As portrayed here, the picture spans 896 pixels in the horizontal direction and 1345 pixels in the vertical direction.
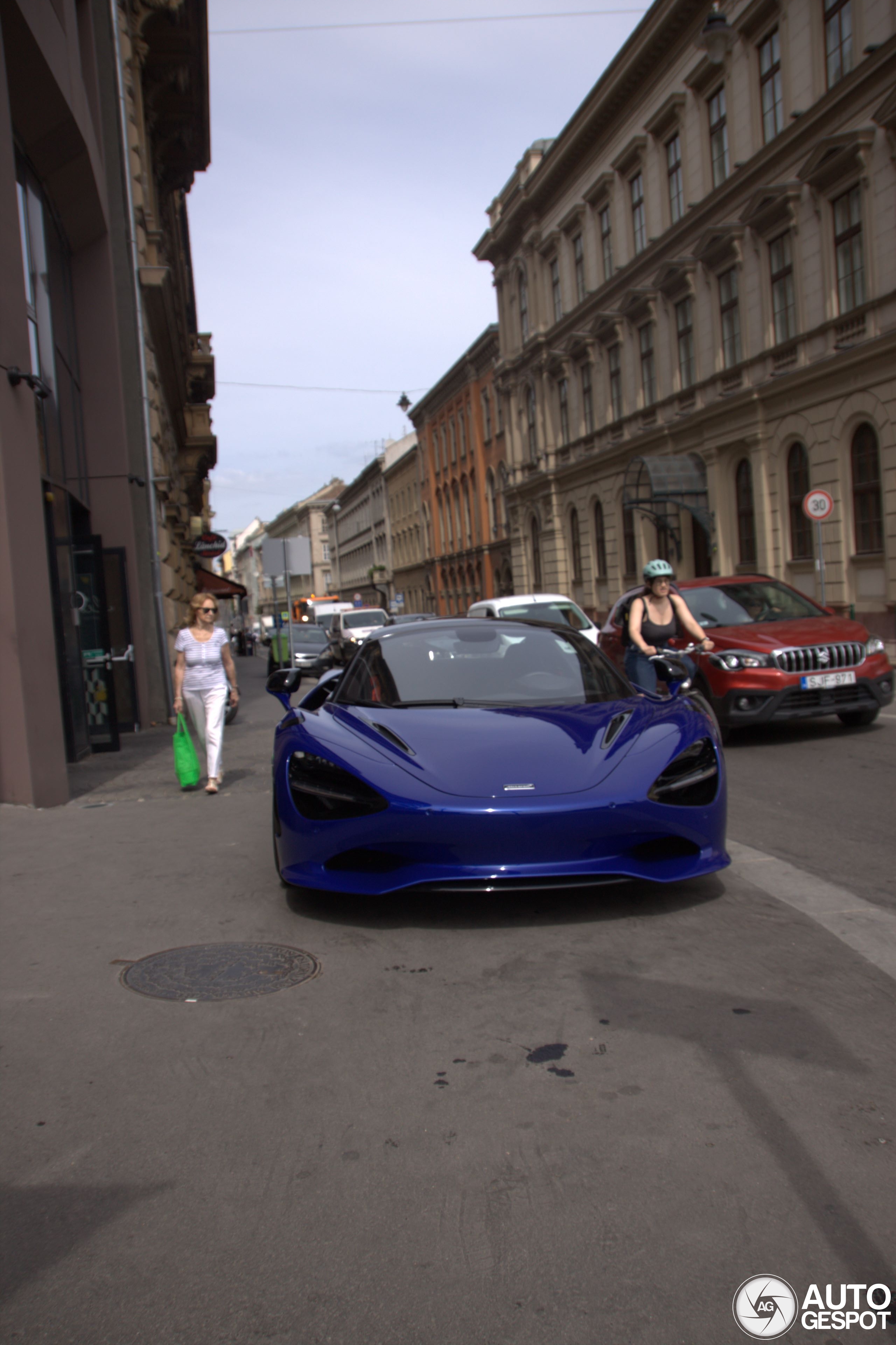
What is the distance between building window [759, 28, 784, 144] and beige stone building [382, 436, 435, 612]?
49.2 m

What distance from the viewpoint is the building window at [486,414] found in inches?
2277

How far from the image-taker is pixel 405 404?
75562mm

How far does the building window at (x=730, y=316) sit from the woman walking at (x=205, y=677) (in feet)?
71.1

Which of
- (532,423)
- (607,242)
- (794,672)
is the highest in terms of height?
(607,242)

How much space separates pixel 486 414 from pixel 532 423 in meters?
11.3

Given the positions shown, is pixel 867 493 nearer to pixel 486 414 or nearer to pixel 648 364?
pixel 648 364

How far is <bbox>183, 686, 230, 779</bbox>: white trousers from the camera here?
912 cm

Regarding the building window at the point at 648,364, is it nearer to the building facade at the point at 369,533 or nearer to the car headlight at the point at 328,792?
the car headlight at the point at 328,792

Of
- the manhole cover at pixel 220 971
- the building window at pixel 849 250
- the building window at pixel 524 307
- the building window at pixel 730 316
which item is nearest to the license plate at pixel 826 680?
the manhole cover at pixel 220 971

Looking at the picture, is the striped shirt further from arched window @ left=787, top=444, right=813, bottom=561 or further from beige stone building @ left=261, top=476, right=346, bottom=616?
beige stone building @ left=261, top=476, right=346, bottom=616

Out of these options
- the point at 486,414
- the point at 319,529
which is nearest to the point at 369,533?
the point at 319,529

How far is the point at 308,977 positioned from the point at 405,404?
73.9 metres

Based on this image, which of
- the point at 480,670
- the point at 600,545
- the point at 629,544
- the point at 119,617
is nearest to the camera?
the point at 480,670

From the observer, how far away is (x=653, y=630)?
954 cm
